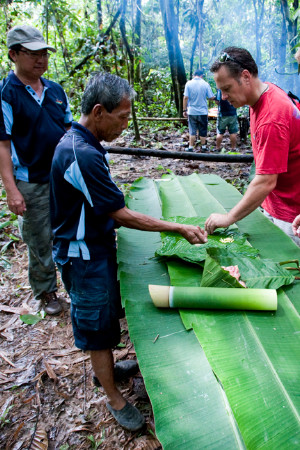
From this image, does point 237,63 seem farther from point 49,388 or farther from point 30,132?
point 49,388

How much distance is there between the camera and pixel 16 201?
8.24 ft

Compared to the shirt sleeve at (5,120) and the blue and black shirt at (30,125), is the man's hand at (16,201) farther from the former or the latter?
the shirt sleeve at (5,120)

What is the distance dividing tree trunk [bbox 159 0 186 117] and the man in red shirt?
9738 mm

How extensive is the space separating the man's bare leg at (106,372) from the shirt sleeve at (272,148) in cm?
140

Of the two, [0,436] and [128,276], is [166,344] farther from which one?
[0,436]

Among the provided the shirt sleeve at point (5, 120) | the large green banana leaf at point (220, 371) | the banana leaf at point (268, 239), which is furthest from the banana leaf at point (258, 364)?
the shirt sleeve at point (5, 120)

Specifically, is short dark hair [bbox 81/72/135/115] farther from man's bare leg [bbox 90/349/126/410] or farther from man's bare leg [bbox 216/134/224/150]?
man's bare leg [bbox 216/134/224/150]

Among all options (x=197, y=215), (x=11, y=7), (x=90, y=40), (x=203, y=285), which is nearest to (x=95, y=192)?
(x=203, y=285)

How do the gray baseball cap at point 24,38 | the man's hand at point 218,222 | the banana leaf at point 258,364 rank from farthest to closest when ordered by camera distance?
the gray baseball cap at point 24,38 → the man's hand at point 218,222 → the banana leaf at point 258,364

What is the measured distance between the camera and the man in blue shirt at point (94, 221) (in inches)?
61.9

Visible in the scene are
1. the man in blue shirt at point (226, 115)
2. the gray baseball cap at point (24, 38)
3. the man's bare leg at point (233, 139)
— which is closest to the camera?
the gray baseball cap at point (24, 38)

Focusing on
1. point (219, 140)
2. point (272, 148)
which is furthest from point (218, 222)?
point (219, 140)

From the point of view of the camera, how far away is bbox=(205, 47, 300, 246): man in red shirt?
1902 millimetres

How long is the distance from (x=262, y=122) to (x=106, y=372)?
5.56 ft
